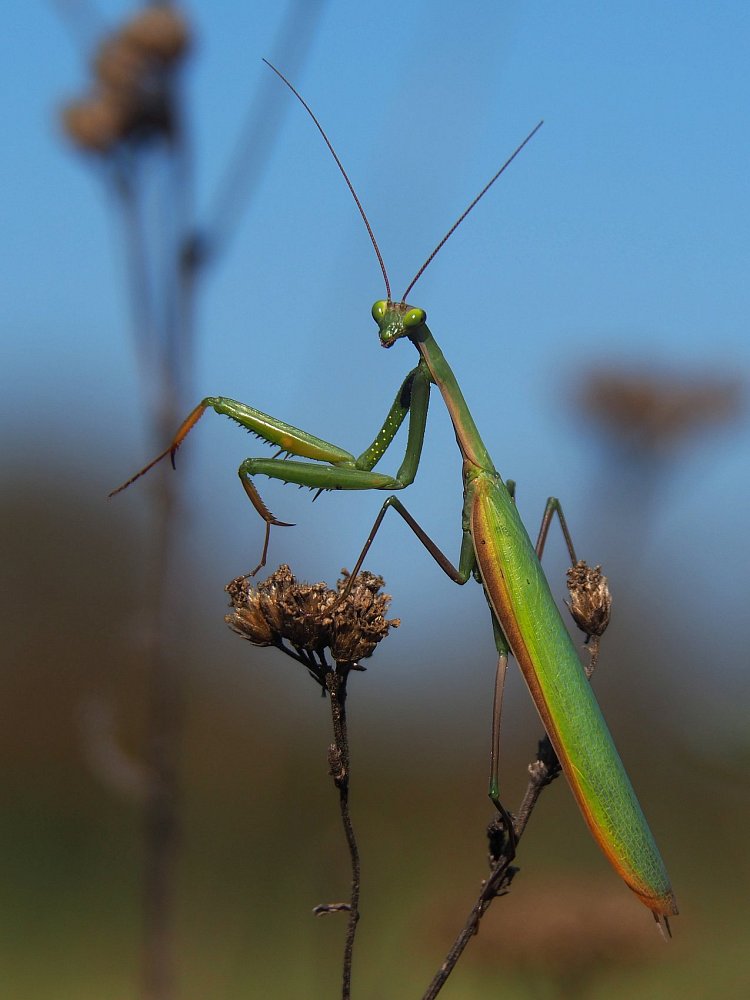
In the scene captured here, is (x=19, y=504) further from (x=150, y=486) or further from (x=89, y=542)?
(x=150, y=486)

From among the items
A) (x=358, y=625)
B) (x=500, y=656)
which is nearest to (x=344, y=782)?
(x=358, y=625)

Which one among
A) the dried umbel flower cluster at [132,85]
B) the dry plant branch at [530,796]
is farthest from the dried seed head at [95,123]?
the dry plant branch at [530,796]

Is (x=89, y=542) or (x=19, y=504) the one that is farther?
(x=19, y=504)

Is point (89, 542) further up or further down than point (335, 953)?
further up

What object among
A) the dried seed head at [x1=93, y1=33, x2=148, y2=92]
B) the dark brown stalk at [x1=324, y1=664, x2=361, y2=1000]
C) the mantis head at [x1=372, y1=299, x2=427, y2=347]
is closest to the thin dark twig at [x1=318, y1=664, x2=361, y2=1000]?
the dark brown stalk at [x1=324, y1=664, x2=361, y2=1000]

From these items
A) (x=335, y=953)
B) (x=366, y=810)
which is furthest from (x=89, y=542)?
(x=335, y=953)

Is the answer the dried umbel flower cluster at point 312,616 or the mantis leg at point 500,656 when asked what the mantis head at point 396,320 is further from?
the dried umbel flower cluster at point 312,616

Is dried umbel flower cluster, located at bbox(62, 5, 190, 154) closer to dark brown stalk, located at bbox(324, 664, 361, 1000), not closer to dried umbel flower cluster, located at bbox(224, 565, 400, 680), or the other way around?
dried umbel flower cluster, located at bbox(224, 565, 400, 680)

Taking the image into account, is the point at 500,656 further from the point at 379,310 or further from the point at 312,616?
the point at 379,310
